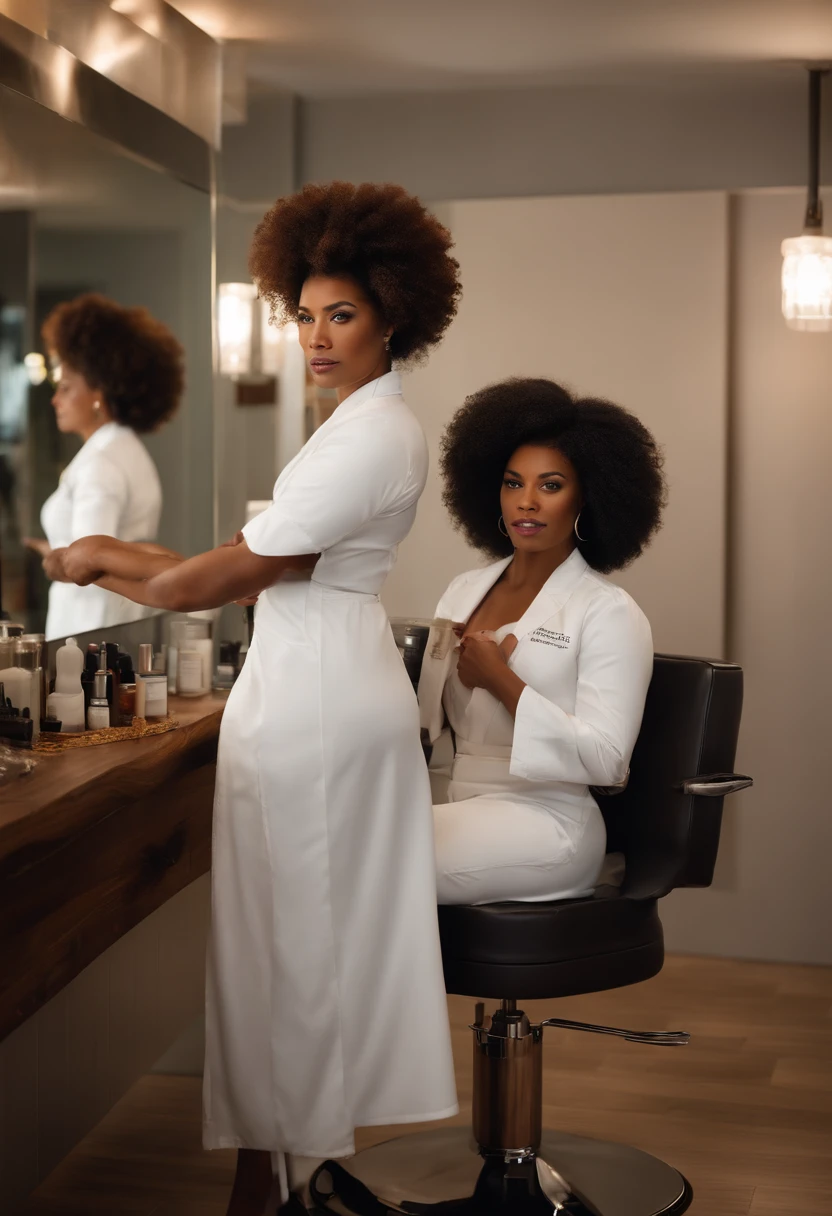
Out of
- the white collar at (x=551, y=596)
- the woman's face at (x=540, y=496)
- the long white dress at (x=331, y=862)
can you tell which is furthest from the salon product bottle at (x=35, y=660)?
the woman's face at (x=540, y=496)

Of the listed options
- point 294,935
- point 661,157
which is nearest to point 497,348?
point 661,157

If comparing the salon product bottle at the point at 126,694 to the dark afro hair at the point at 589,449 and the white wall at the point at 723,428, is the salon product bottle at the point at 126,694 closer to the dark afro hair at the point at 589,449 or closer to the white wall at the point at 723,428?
the dark afro hair at the point at 589,449

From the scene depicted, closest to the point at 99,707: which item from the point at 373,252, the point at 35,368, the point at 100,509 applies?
the point at 100,509

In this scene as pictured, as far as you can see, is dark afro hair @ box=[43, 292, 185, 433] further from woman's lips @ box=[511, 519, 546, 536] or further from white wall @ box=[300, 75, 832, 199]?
white wall @ box=[300, 75, 832, 199]

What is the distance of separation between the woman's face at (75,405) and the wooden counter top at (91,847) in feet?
2.08

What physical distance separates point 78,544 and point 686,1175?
68.5 inches

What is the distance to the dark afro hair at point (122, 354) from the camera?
2785 mm

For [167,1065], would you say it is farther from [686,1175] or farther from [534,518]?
[534,518]

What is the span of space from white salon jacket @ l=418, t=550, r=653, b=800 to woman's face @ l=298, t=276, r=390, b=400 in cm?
54

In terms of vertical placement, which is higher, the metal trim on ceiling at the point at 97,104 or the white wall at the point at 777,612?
the metal trim on ceiling at the point at 97,104

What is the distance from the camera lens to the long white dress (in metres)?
2.09

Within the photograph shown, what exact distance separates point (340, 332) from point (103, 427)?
0.92 m

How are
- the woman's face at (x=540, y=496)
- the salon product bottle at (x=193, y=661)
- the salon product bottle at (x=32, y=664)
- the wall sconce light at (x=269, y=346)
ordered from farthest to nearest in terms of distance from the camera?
the wall sconce light at (x=269, y=346), the salon product bottle at (x=193, y=661), the woman's face at (x=540, y=496), the salon product bottle at (x=32, y=664)

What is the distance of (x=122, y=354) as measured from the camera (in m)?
3.00
